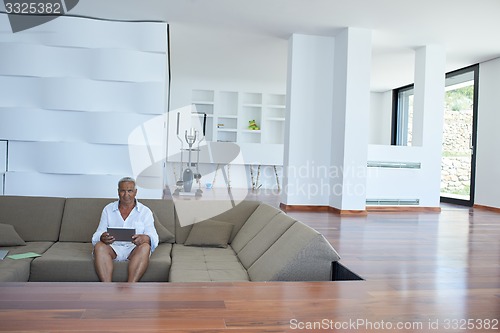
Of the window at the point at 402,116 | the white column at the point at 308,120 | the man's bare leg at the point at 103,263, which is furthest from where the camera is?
the window at the point at 402,116

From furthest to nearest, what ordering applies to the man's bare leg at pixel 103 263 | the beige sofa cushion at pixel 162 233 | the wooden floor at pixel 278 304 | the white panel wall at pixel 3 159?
1. the white panel wall at pixel 3 159
2. the beige sofa cushion at pixel 162 233
3. the man's bare leg at pixel 103 263
4. the wooden floor at pixel 278 304

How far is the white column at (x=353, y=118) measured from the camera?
6.95 meters

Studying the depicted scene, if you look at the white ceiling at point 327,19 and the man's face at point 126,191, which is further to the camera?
the white ceiling at point 327,19

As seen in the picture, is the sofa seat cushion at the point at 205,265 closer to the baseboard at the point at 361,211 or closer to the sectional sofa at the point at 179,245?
the sectional sofa at the point at 179,245

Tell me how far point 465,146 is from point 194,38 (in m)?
5.39

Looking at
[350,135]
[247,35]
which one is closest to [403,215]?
[350,135]

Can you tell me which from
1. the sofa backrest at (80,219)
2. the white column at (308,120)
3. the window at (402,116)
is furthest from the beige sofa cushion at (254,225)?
the window at (402,116)

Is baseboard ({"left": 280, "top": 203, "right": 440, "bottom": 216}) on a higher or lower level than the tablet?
lower

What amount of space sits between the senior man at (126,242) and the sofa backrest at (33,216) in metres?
0.64

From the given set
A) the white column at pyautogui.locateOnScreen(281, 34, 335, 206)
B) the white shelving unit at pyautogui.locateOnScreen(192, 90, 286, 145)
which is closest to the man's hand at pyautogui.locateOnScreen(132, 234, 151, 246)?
the white column at pyautogui.locateOnScreen(281, 34, 335, 206)

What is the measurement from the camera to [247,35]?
7.43m

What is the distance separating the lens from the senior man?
3256 mm

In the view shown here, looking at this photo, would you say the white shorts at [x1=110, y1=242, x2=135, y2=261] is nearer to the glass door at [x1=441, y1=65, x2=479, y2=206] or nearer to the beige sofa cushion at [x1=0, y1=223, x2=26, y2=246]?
the beige sofa cushion at [x1=0, y1=223, x2=26, y2=246]

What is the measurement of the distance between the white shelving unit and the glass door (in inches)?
155
